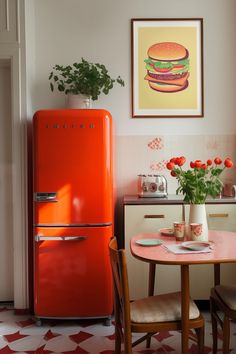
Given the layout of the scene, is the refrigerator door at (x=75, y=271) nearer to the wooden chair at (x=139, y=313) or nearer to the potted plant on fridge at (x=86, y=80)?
the wooden chair at (x=139, y=313)

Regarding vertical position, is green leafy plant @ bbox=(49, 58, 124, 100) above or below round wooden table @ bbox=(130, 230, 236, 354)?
above

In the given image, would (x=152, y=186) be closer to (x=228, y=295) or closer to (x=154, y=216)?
(x=154, y=216)

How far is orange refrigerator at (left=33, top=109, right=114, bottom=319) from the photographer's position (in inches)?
104

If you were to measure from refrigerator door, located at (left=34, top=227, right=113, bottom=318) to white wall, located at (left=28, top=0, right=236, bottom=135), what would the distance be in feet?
3.51

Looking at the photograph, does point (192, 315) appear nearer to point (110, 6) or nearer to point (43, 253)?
point (43, 253)

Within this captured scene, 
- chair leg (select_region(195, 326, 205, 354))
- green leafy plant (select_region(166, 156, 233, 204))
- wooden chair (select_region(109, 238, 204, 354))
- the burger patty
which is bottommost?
chair leg (select_region(195, 326, 205, 354))

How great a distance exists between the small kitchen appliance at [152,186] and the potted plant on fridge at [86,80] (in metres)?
0.78

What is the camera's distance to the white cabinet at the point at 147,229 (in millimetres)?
2807

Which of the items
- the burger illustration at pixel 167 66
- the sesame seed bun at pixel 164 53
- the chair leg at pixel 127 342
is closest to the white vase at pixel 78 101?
the burger illustration at pixel 167 66

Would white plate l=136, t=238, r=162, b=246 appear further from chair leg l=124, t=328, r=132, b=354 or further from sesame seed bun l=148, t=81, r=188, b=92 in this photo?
sesame seed bun l=148, t=81, r=188, b=92

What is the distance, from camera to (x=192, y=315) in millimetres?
1801

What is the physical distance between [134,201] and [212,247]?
1.02 m

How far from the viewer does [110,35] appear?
317cm

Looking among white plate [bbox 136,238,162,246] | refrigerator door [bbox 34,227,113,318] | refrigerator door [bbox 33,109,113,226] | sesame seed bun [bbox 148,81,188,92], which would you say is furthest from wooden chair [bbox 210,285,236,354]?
sesame seed bun [bbox 148,81,188,92]
